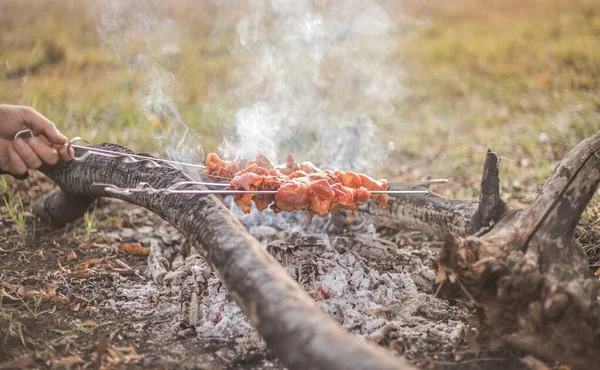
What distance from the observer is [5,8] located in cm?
1213

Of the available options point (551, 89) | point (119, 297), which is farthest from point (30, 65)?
point (551, 89)

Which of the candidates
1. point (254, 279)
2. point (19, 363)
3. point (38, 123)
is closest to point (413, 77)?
point (38, 123)

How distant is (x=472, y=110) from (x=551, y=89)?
1.83m

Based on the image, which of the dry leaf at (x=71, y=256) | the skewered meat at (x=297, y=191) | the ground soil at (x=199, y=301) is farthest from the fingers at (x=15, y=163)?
the skewered meat at (x=297, y=191)

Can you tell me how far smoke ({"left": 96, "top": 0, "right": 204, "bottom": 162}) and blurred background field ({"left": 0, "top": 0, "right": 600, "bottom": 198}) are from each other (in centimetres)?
7

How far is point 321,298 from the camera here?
11.6ft

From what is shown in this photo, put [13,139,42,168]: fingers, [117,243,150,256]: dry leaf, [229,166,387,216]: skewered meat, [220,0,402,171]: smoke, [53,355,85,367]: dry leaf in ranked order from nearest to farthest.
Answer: [53,355,85,367]: dry leaf, [13,139,42,168]: fingers, [229,166,387,216]: skewered meat, [117,243,150,256]: dry leaf, [220,0,402,171]: smoke

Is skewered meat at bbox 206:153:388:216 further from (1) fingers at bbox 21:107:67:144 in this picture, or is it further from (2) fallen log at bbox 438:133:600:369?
(1) fingers at bbox 21:107:67:144

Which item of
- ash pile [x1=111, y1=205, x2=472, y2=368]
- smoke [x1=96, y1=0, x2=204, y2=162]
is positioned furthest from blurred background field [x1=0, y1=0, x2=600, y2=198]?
ash pile [x1=111, y1=205, x2=472, y2=368]

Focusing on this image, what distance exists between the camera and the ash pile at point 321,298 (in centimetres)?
310

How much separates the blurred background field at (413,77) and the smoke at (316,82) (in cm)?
18

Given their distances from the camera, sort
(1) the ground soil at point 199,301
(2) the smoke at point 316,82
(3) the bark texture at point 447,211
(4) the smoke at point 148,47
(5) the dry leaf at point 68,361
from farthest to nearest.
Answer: (4) the smoke at point 148,47 → (2) the smoke at point 316,82 → (3) the bark texture at point 447,211 → (1) the ground soil at point 199,301 → (5) the dry leaf at point 68,361

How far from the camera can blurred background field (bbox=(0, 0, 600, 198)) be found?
7566 millimetres

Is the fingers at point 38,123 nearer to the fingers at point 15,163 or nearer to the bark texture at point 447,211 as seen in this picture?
the fingers at point 15,163
